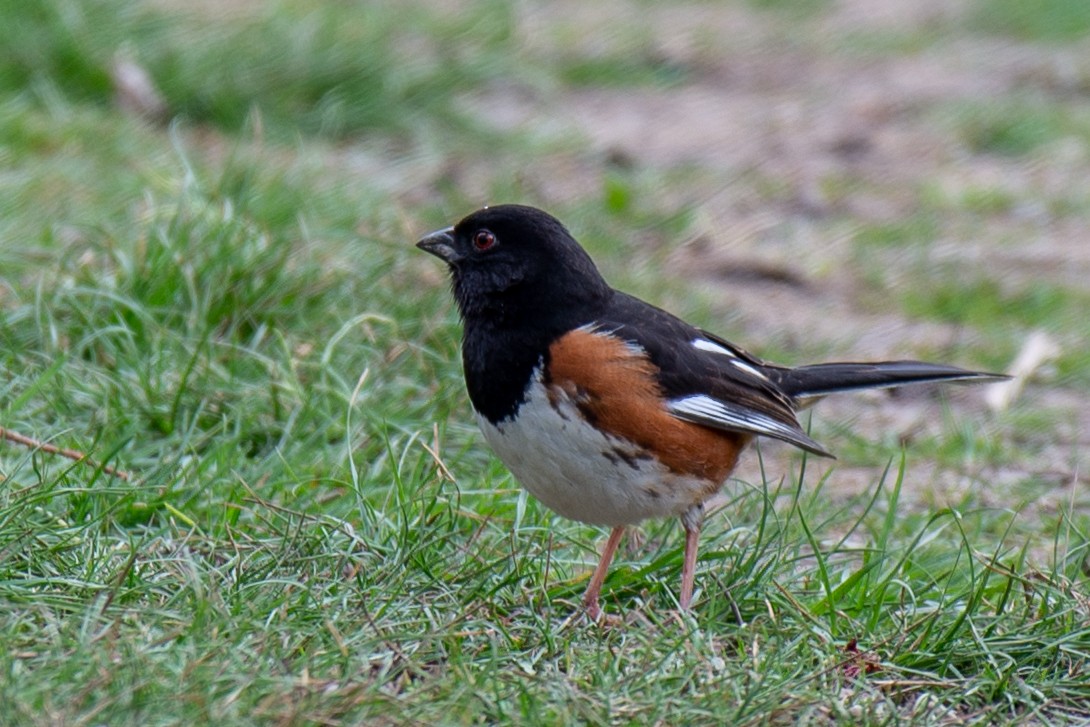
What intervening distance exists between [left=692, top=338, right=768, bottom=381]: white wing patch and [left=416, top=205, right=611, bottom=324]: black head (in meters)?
0.28

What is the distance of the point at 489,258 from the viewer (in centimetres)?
425

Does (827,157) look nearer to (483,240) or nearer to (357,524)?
(483,240)

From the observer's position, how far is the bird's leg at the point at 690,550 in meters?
3.81

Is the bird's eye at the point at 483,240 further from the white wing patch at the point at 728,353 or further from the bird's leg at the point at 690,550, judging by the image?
the bird's leg at the point at 690,550

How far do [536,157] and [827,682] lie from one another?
15.5 feet

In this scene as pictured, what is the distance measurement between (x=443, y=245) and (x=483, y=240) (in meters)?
0.12

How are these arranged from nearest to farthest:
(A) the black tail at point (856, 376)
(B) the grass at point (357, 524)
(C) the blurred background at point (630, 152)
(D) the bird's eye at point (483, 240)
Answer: (B) the grass at point (357, 524), (D) the bird's eye at point (483, 240), (A) the black tail at point (856, 376), (C) the blurred background at point (630, 152)

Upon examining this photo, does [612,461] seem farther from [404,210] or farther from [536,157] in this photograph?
[536,157]

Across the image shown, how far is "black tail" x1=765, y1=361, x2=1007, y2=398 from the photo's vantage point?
4.55 metres

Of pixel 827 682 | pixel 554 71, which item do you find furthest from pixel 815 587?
pixel 554 71

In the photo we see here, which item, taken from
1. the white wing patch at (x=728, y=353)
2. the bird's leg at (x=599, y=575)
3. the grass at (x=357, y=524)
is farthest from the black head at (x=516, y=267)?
the bird's leg at (x=599, y=575)

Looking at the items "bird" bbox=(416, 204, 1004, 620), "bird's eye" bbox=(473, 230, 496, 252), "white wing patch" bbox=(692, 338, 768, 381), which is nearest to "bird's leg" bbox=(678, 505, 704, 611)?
"bird" bbox=(416, 204, 1004, 620)

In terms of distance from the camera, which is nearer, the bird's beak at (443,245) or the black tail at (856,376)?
the bird's beak at (443,245)

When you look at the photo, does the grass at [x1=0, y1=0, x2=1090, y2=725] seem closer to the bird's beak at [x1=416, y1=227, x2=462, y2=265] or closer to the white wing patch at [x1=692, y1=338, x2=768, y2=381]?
the white wing patch at [x1=692, y1=338, x2=768, y2=381]
